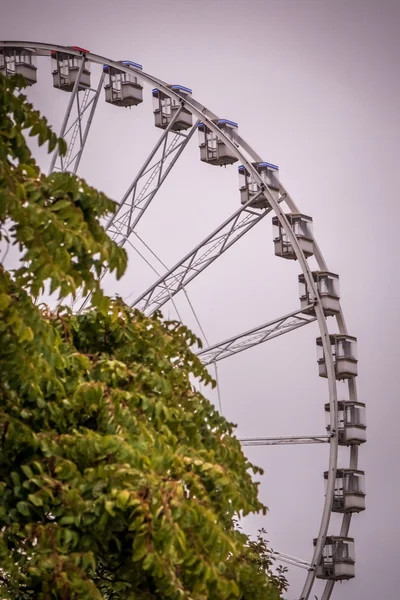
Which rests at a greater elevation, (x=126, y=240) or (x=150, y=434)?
(x=126, y=240)

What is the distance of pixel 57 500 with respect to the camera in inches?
548

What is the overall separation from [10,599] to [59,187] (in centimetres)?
583

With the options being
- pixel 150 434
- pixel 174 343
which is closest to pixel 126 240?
pixel 174 343

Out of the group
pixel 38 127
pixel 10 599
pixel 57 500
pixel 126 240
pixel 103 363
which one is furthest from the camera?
A: pixel 126 240

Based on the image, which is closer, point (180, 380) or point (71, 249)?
point (71, 249)

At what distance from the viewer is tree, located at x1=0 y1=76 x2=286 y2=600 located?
12.6m

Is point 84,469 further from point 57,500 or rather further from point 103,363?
point 103,363

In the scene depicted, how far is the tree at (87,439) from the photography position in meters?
12.6

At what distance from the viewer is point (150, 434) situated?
14680 millimetres

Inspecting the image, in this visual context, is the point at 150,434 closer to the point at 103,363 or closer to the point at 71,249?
the point at 103,363

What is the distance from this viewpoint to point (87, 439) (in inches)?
564

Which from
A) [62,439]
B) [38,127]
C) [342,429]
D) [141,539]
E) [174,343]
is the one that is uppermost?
[342,429]

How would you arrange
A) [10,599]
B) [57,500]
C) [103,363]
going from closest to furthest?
[57,500] < [103,363] < [10,599]

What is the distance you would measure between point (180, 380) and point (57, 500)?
11.4 feet
